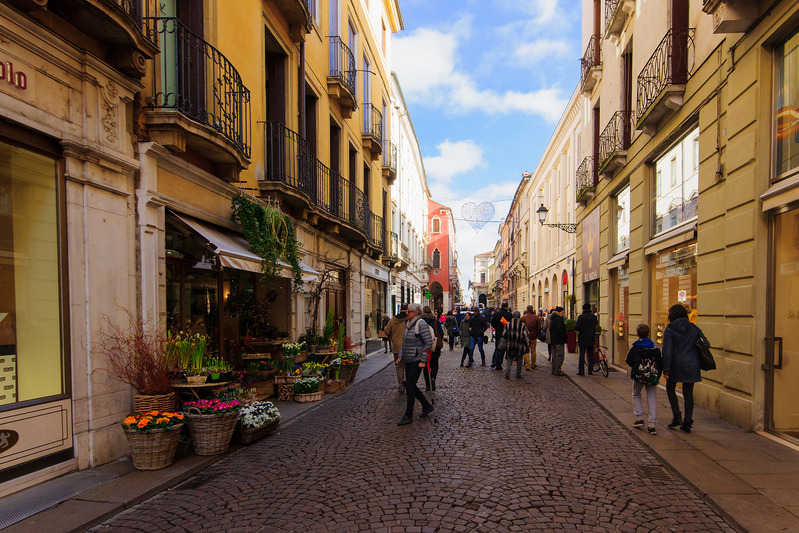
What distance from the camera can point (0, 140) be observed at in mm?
4383

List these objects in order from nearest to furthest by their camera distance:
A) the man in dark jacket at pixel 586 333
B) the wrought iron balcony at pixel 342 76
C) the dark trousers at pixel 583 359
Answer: the man in dark jacket at pixel 586 333
the dark trousers at pixel 583 359
the wrought iron balcony at pixel 342 76

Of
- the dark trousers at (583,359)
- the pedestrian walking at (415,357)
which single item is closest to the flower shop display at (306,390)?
the pedestrian walking at (415,357)

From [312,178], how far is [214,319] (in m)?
4.73

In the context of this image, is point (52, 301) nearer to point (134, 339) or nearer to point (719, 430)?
point (134, 339)

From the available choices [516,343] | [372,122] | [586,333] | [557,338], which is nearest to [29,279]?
[516,343]

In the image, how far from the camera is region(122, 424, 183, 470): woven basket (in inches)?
192

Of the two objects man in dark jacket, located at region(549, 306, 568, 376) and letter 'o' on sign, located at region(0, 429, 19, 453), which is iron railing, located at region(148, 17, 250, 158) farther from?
man in dark jacket, located at region(549, 306, 568, 376)

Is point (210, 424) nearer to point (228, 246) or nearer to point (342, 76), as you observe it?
point (228, 246)

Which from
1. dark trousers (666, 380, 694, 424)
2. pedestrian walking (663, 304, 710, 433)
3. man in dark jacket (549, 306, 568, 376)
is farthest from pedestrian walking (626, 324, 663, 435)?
man in dark jacket (549, 306, 568, 376)

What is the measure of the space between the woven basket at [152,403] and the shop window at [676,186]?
8573 millimetres

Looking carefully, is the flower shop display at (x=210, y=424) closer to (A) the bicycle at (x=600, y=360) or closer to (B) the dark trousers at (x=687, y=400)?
(B) the dark trousers at (x=687, y=400)

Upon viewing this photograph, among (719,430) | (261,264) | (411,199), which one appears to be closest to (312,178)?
(261,264)

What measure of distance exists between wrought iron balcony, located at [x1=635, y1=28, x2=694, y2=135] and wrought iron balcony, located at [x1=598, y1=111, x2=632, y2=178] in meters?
2.50

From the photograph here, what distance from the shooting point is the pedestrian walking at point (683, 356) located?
6164 millimetres
